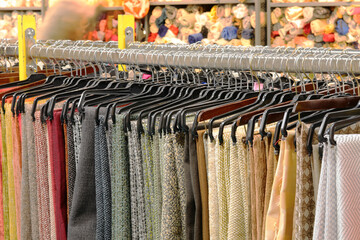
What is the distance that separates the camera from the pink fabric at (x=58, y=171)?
63.6 inches

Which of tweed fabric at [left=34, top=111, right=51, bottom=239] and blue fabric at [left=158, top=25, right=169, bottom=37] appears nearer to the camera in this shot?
tweed fabric at [left=34, top=111, right=51, bottom=239]

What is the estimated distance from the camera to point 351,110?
115 cm

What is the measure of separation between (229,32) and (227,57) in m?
2.61

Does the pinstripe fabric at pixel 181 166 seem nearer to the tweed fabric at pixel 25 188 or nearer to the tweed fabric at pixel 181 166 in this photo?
the tweed fabric at pixel 181 166

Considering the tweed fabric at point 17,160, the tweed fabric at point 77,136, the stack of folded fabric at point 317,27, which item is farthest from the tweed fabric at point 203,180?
the stack of folded fabric at point 317,27

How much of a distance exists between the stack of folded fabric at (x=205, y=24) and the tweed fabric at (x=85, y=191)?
274cm

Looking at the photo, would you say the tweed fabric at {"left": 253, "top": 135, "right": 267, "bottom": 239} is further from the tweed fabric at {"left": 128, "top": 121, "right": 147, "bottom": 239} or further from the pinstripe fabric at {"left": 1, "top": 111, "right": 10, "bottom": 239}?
the pinstripe fabric at {"left": 1, "top": 111, "right": 10, "bottom": 239}

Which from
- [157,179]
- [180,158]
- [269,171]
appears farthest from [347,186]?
[157,179]

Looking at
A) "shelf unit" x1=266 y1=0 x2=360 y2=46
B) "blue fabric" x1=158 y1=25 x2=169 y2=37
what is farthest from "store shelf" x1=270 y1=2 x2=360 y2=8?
"blue fabric" x1=158 y1=25 x2=169 y2=37

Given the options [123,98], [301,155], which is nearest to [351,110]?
[301,155]

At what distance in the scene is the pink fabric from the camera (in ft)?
5.30

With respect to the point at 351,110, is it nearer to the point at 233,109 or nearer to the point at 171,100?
the point at 233,109

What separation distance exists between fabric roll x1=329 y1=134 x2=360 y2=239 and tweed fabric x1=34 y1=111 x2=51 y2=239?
0.95m

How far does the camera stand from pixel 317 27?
3785 mm
